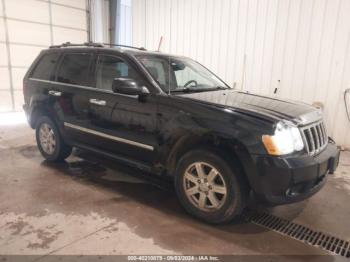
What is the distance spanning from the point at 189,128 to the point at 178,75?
3.35 feet

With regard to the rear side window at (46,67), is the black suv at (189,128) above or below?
below

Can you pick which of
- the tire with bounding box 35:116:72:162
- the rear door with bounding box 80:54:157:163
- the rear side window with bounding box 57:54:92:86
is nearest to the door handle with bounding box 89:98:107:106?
the rear door with bounding box 80:54:157:163

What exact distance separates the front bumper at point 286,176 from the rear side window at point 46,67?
2888 mm

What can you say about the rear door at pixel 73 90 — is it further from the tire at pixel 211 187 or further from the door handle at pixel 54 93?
the tire at pixel 211 187

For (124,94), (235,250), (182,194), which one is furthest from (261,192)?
(124,94)

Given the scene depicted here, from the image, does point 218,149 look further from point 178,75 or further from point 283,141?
point 178,75

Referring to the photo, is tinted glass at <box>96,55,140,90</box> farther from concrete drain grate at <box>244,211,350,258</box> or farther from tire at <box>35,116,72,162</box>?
concrete drain grate at <box>244,211,350,258</box>

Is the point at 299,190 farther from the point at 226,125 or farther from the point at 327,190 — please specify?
the point at 327,190

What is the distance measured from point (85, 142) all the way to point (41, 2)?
626 cm

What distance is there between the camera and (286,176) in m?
2.09

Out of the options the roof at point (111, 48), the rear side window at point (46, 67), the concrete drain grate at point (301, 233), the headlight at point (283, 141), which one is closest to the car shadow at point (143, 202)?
the concrete drain grate at point (301, 233)

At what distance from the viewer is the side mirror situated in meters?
2.62

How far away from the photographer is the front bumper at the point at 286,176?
210 centimetres

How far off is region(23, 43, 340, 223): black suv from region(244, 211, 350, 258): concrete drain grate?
41cm
